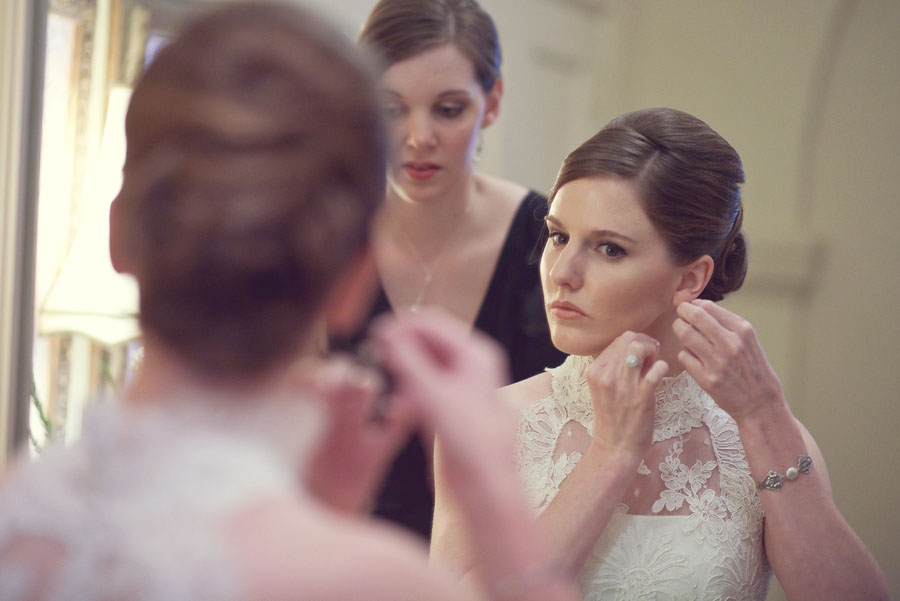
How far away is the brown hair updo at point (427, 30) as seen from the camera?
1735mm

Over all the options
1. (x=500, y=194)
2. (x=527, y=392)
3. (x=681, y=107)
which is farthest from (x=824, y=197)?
(x=527, y=392)

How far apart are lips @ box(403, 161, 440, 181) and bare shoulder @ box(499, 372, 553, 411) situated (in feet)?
1.55

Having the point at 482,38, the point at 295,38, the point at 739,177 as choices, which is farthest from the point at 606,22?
Result: the point at 295,38

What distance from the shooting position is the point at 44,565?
50 cm

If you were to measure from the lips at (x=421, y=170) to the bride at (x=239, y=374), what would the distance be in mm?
1272

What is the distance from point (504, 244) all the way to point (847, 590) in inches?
38.0

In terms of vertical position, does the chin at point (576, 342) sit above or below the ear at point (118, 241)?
below

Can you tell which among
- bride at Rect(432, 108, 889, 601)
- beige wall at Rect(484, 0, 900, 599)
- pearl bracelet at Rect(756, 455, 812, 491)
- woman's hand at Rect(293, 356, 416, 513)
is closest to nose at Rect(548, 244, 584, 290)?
bride at Rect(432, 108, 889, 601)

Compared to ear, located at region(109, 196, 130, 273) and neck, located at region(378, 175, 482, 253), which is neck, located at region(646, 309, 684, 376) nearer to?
neck, located at region(378, 175, 482, 253)

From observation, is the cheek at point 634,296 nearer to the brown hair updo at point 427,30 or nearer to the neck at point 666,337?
the neck at point 666,337

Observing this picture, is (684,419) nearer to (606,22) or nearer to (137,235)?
(137,235)

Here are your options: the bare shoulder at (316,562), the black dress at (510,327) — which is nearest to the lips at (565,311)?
the black dress at (510,327)

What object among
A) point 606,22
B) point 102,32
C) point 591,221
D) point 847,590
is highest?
point 606,22

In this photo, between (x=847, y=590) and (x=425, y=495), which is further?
(x=425, y=495)
